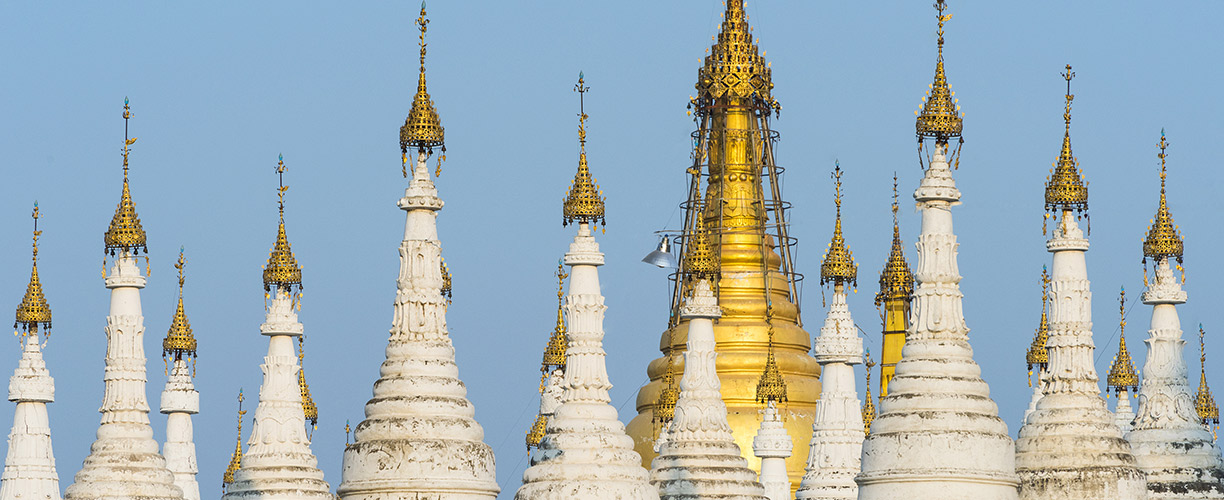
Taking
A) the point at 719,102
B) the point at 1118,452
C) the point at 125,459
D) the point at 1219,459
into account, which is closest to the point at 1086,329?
the point at 1118,452

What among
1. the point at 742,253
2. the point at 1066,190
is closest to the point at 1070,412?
the point at 1066,190

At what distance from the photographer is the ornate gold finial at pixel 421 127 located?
59688 mm

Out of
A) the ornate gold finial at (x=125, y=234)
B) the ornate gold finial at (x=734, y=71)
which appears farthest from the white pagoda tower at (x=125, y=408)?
the ornate gold finial at (x=734, y=71)

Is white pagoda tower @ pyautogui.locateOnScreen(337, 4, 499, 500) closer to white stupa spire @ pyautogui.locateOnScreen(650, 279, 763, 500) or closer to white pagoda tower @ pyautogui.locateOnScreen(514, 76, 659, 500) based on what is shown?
white pagoda tower @ pyautogui.locateOnScreen(514, 76, 659, 500)

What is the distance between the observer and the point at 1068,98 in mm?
64938

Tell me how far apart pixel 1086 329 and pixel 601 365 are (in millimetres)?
9248

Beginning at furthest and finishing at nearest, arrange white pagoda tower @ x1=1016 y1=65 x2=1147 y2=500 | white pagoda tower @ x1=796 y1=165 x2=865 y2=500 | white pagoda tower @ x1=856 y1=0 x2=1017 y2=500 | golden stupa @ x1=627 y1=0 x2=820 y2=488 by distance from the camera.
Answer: golden stupa @ x1=627 y1=0 x2=820 y2=488
white pagoda tower @ x1=796 y1=165 x2=865 y2=500
white pagoda tower @ x1=1016 y1=65 x2=1147 y2=500
white pagoda tower @ x1=856 y1=0 x2=1017 y2=500

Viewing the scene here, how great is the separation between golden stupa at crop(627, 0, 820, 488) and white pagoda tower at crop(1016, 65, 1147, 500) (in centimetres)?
2409

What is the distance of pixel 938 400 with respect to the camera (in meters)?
56.4

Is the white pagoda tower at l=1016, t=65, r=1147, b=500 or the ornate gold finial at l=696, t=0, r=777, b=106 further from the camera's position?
the ornate gold finial at l=696, t=0, r=777, b=106

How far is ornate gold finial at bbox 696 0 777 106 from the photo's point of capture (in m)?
93.0

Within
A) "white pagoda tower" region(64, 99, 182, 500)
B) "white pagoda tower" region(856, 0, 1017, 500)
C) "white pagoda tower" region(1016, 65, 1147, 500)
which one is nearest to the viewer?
"white pagoda tower" region(856, 0, 1017, 500)

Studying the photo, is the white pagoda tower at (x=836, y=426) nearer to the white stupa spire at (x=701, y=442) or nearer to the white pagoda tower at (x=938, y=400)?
the white stupa spire at (x=701, y=442)

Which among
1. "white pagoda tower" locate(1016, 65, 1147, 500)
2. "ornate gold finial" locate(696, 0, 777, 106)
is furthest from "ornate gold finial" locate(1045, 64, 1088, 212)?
"ornate gold finial" locate(696, 0, 777, 106)
